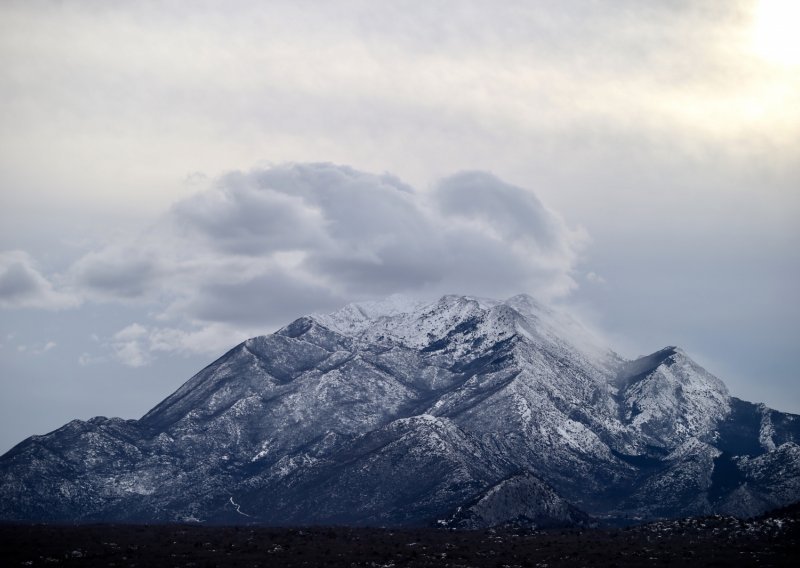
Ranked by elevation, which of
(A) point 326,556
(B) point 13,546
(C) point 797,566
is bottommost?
(C) point 797,566

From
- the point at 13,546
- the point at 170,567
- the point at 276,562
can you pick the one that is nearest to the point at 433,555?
the point at 276,562

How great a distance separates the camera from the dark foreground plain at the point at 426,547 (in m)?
146

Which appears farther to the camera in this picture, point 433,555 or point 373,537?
point 373,537

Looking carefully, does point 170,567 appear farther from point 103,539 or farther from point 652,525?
point 652,525

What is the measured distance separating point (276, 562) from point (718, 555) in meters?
66.4

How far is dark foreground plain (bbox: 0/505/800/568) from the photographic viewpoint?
14625 cm

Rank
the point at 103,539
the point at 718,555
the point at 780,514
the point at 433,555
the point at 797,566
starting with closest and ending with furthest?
the point at 797,566 < the point at 718,555 < the point at 433,555 < the point at 780,514 < the point at 103,539

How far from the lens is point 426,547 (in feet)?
545

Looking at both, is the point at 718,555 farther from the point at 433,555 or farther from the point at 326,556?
the point at 326,556

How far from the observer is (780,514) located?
550 feet

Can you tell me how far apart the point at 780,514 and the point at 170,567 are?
101 metres

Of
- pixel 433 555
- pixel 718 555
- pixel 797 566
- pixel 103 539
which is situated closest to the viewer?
pixel 797 566

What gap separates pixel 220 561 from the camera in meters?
152

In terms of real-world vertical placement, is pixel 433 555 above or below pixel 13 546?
below
